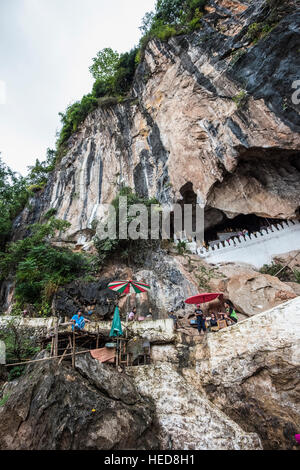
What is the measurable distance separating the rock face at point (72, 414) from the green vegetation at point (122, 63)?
17.9m

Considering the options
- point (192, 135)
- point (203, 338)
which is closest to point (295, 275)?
point (203, 338)

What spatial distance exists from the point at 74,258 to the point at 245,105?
10743mm

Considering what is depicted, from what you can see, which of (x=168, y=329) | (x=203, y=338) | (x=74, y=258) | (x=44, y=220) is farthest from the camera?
(x=44, y=220)

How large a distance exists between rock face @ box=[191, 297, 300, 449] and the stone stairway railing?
23.6ft

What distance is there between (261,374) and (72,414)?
4.02 metres

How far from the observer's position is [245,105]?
1029 centimetres

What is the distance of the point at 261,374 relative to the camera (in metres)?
4.89

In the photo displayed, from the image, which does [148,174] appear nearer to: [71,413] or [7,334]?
[7,334]

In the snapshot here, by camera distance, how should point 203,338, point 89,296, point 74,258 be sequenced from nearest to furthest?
point 203,338 → point 89,296 → point 74,258

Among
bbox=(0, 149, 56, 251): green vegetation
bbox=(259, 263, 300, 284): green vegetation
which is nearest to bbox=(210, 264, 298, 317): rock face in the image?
bbox=(259, 263, 300, 284): green vegetation

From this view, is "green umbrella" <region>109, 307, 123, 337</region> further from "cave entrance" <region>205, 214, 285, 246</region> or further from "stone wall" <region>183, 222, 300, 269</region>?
"cave entrance" <region>205, 214, 285, 246</region>

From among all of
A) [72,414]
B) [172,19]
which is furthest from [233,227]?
[172,19]

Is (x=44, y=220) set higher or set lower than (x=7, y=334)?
higher

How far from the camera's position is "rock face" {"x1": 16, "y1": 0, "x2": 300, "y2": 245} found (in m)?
9.78
